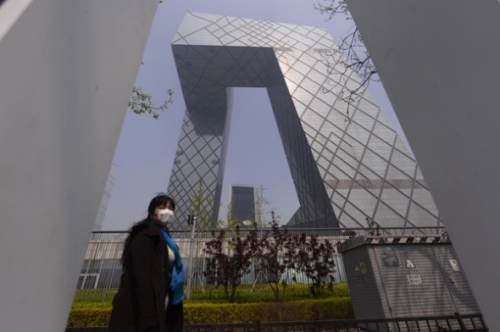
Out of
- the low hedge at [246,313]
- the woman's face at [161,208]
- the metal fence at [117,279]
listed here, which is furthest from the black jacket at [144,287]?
the metal fence at [117,279]

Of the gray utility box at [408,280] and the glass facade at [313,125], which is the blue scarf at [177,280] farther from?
the glass facade at [313,125]

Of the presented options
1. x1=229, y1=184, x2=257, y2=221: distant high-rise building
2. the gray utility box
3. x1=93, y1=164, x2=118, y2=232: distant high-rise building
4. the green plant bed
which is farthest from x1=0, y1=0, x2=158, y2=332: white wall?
x1=229, y1=184, x2=257, y2=221: distant high-rise building

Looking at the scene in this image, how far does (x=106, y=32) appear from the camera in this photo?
0.94m

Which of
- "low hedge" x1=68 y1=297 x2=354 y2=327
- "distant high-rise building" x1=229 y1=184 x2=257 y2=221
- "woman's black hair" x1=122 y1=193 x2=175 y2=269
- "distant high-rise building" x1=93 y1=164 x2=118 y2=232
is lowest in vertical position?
"low hedge" x1=68 y1=297 x2=354 y2=327

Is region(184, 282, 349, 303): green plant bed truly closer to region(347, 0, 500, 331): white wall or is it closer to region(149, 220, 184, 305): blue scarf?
region(149, 220, 184, 305): blue scarf

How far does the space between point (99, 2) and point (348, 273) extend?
599 cm

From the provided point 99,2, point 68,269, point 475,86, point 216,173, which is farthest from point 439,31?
point 216,173

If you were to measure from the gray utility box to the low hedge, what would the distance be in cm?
144

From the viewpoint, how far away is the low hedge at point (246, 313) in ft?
18.2

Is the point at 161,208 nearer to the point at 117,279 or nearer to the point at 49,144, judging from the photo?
the point at 49,144

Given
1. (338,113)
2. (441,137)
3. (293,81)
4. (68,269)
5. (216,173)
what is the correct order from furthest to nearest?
(216,173), (293,81), (338,113), (441,137), (68,269)

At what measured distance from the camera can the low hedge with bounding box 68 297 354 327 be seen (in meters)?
5.54

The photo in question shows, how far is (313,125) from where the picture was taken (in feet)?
59.9

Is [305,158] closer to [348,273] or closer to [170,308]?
[348,273]
